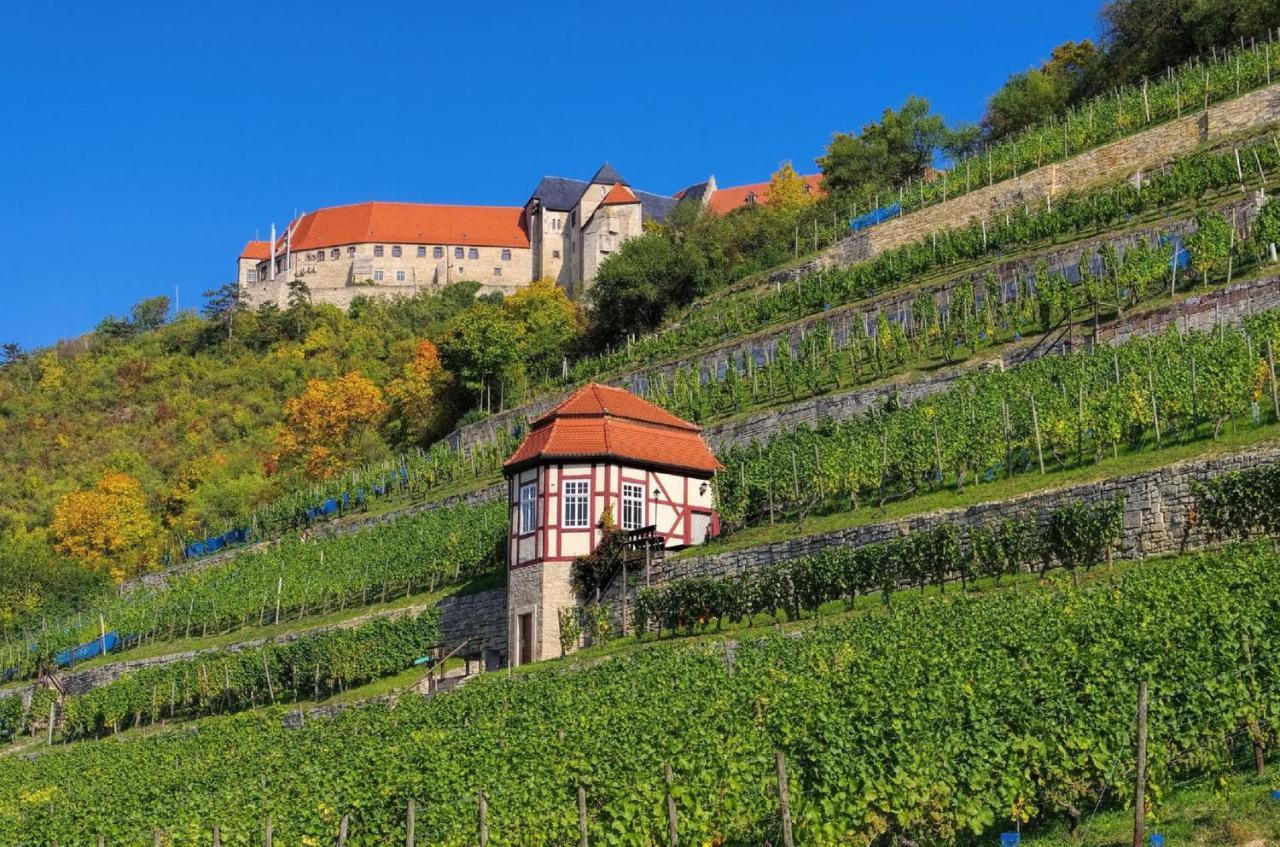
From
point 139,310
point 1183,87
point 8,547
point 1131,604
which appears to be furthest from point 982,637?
A: point 139,310

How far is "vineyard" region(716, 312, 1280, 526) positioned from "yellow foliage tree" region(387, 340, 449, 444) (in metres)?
32.4

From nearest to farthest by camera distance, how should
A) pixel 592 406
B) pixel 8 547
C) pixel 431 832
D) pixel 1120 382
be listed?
pixel 431 832
pixel 1120 382
pixel 592 406
pixel 8 547

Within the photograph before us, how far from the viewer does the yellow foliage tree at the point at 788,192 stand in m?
78.3

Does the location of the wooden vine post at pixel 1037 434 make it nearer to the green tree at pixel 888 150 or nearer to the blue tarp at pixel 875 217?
the blue tarp at pixel 875 217

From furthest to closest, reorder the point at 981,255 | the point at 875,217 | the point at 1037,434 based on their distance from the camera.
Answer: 1. the point at 875,217
2. the point at 981,255
3. the point at 1037,434

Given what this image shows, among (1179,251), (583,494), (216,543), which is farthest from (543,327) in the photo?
(1179,251)

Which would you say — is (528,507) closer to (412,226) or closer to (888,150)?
(888,150)

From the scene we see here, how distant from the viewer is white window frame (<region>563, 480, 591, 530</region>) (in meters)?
36.5

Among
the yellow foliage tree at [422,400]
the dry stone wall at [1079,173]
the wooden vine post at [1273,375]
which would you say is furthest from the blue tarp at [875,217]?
the wooden vine post at [1273,375]

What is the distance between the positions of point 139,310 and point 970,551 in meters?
101

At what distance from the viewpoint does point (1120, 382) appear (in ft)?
106

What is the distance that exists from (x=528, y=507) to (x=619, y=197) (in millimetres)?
67186

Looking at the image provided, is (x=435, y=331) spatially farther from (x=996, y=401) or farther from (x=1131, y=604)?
(x=1131, y=604)

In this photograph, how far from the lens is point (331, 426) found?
75188mm
